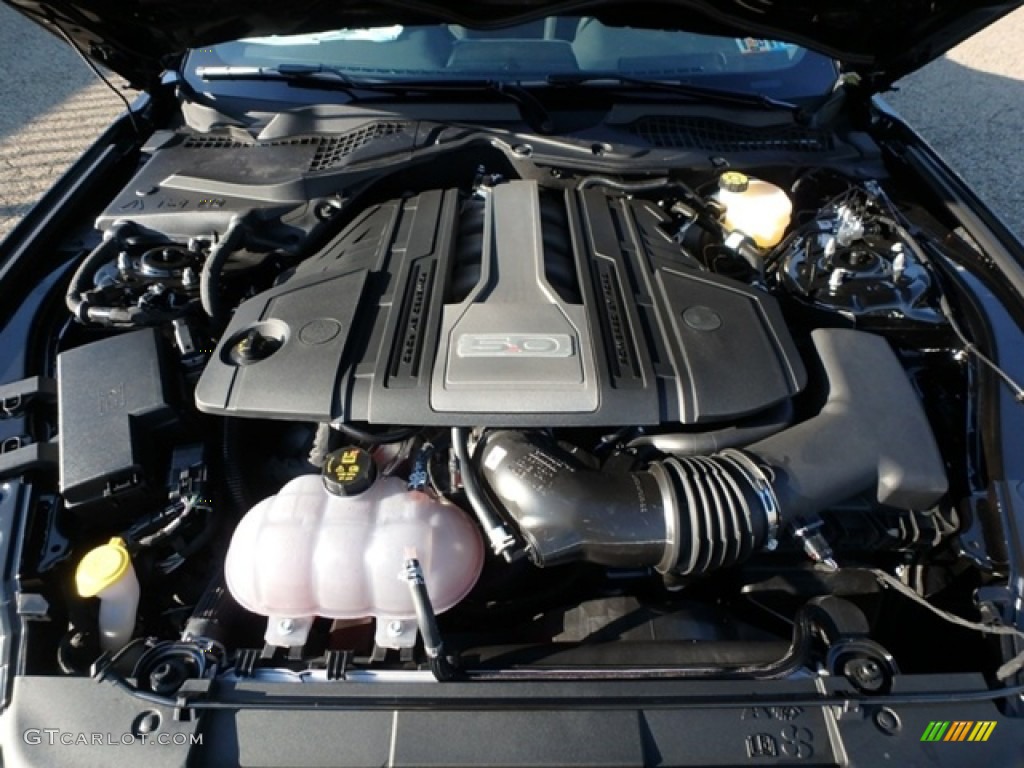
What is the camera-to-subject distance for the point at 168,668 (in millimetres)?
979

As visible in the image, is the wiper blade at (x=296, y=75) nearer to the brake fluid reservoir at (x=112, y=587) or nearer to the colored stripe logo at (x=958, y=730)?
the brake fluid reservoir at (x=112, y=587)

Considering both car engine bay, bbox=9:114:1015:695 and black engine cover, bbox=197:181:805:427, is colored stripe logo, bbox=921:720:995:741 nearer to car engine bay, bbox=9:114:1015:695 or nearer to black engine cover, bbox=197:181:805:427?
car engine bay, bbox=9:114:1015:695

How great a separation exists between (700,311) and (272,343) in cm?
72

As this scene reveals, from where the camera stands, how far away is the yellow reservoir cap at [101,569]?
1027mm

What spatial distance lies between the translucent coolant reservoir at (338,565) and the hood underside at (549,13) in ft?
3.26

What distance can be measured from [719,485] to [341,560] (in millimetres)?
568

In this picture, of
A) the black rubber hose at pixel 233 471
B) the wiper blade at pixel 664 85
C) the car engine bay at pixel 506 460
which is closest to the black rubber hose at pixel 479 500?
the car engine bay at pixel 506 460

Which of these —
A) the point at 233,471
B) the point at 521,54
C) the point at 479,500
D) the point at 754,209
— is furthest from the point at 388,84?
the point at 479,500

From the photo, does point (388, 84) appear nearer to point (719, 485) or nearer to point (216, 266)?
point (216, 266)

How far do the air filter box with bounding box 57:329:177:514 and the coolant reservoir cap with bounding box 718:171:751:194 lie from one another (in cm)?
118

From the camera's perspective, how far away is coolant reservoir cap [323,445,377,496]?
110 cm

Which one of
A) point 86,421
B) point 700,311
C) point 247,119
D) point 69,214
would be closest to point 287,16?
point 247,119

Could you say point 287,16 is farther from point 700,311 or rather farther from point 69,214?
point 700,311

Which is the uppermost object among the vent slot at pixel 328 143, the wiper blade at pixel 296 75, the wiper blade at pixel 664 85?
the wiper blade at pixel 296 75
